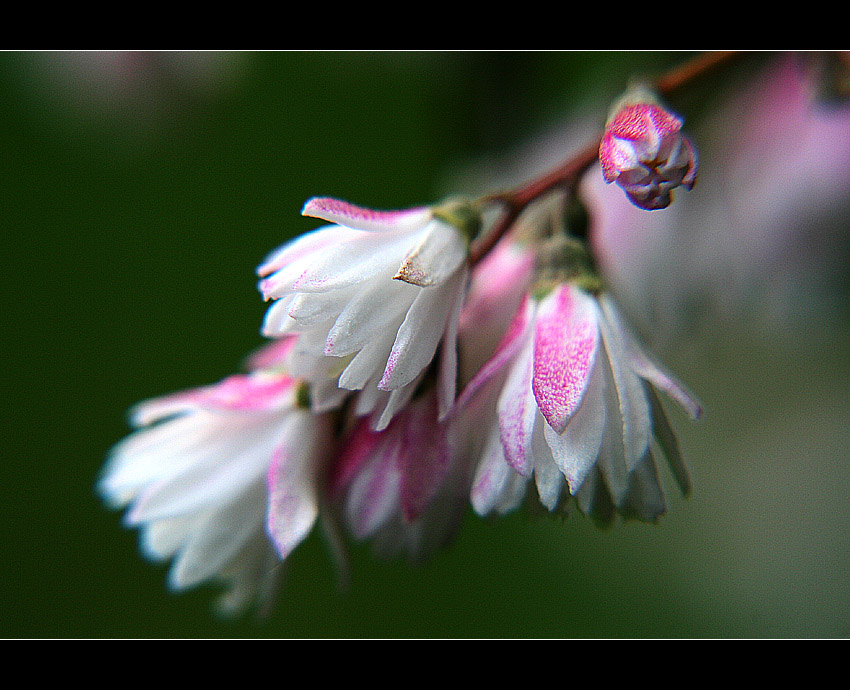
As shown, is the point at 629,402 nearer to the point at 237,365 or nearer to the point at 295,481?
the point at 295,481

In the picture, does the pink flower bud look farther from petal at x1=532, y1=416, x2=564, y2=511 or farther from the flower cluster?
petal at x1=532, y1=416, x2=564, y2=511

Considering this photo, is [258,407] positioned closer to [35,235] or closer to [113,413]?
[113,413]

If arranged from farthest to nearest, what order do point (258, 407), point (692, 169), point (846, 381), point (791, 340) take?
point (846, 381), point (791, 340), point (258, 407), point (692, 169)

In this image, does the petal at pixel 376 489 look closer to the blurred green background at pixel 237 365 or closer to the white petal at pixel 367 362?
the white petal at pixel 367 362

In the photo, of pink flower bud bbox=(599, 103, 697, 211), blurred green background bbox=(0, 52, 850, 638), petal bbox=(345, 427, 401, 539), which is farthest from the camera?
blurred green background bbox=(0, 52, 850, 638)

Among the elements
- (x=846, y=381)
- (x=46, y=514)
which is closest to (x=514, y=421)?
(x=846, y=381)

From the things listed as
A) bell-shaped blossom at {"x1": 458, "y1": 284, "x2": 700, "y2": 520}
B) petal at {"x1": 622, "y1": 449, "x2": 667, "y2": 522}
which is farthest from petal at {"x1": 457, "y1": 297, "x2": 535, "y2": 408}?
petal at {"x1": 622, "y1": 449, "x2": 667, "y2": 522}
